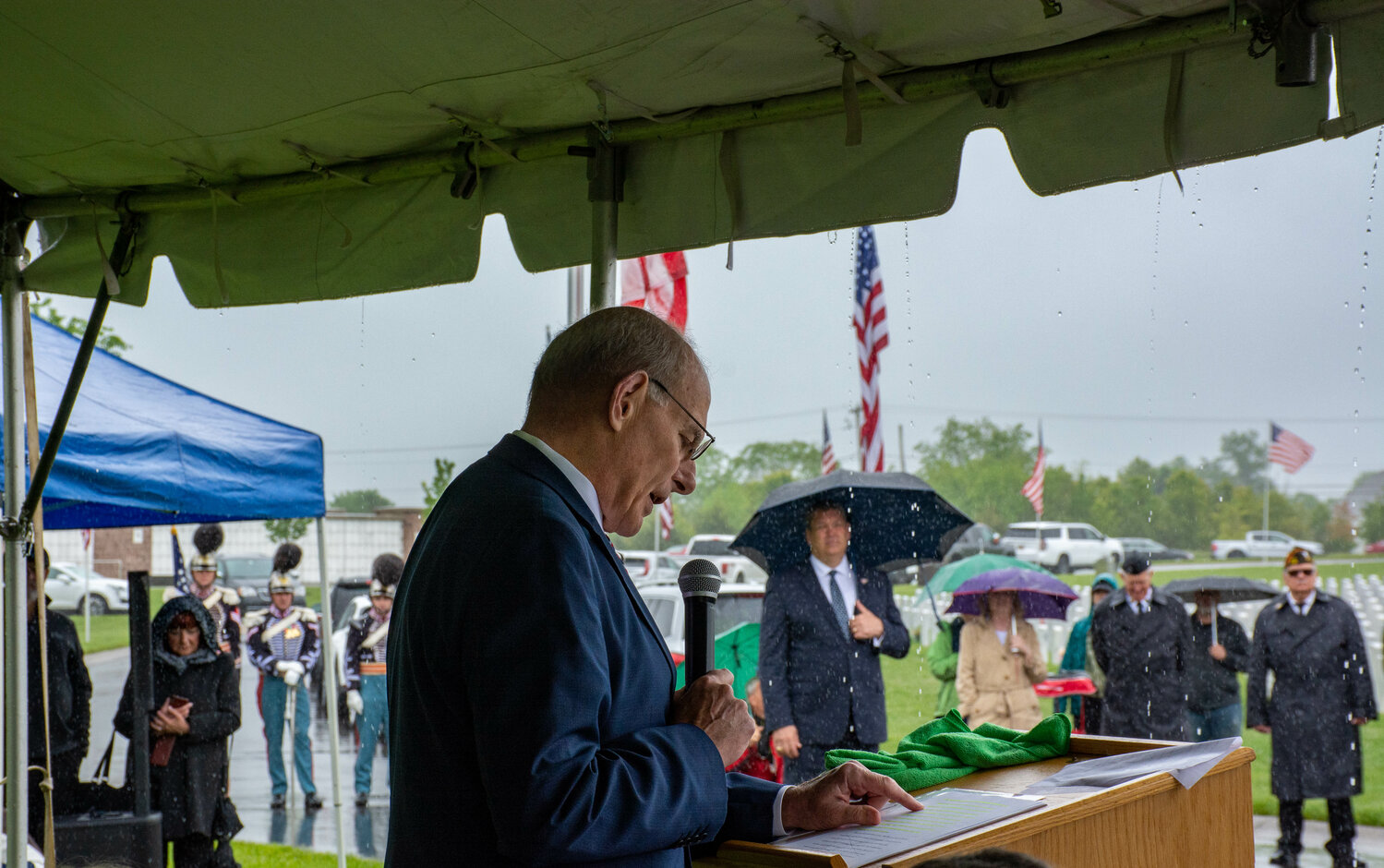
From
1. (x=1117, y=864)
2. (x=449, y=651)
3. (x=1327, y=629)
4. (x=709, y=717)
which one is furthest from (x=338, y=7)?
(x=1327, y=629)

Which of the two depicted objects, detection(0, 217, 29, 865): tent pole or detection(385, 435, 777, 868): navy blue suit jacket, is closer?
detection(385, 435, 777, 868): navy blue suit jacket

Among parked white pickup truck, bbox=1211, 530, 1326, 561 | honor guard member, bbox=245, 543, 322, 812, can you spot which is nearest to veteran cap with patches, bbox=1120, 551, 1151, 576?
honor guard member, bbox=245, 543, 322, 812

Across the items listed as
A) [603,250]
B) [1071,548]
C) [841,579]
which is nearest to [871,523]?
[841,579]

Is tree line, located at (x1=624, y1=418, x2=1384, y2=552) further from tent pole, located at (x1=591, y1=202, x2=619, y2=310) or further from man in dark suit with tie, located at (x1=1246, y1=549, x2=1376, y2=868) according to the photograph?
tent pole, located at (x1=591, y1=202, x2=619, y2=310)

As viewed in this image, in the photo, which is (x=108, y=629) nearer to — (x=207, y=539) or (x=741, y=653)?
(x=207, y=539)

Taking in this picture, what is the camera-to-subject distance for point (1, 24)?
90.8 inches

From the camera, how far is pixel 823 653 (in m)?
5.43

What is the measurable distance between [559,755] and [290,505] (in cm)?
436

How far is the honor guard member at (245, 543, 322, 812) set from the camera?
339 inches

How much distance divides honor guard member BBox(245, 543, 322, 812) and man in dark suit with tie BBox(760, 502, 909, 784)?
14.8 feet

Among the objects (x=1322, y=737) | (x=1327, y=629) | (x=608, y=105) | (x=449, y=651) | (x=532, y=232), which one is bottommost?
(x=1322, y=737)

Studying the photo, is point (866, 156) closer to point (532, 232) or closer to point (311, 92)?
point (532, 232)

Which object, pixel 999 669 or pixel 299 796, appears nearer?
pixel 999 669

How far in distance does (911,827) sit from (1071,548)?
32704mm
